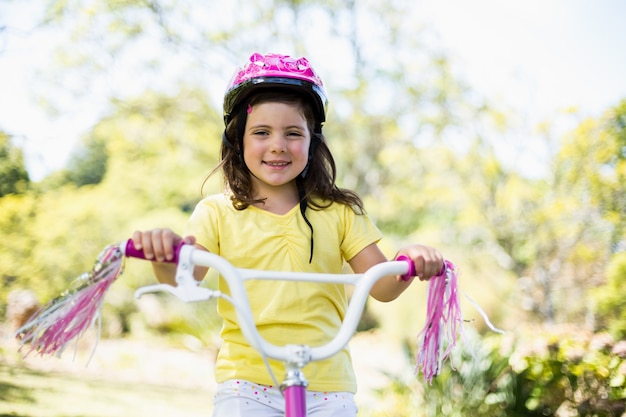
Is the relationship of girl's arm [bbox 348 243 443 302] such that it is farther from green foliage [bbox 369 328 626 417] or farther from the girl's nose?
green foliage [bbox 369 328 626 417]

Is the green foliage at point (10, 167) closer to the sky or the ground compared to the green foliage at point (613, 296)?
closer to the sky

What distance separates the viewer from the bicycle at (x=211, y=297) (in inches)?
71.4

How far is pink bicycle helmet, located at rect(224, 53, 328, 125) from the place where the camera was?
2.57 m

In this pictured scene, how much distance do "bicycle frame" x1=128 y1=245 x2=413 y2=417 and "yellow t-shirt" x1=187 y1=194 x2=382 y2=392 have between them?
454 mm

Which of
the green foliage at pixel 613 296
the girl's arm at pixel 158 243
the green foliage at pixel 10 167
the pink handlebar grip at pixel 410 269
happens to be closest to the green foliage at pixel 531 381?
the green foliage at pixel 613 296

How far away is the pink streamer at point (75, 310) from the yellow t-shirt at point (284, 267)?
486mm

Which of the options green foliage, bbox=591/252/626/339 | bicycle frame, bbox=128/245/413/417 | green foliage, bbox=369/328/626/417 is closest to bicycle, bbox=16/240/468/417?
bicycle frame, bbox=128/245/413/417

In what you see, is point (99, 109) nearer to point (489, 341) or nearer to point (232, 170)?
point (489, 341)

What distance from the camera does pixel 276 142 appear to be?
99.7 inches

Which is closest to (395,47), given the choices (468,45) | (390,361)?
(468,45)

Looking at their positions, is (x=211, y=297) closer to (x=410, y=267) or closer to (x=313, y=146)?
(x=410, y=267)

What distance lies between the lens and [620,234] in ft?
24.4

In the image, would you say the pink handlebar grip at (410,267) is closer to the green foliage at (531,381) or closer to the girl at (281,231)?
the girl at (281,231)

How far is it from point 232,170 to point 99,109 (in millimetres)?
8817
